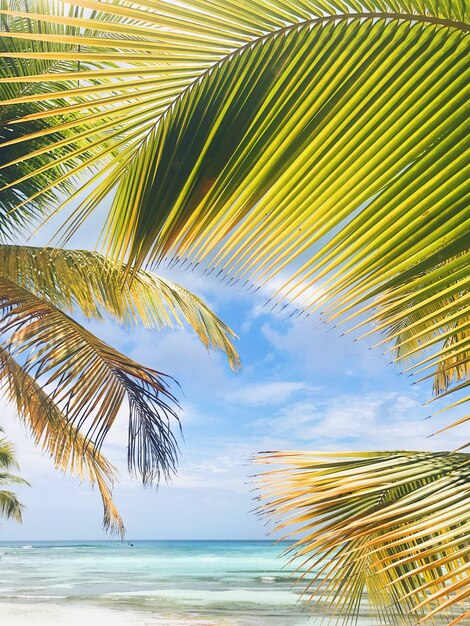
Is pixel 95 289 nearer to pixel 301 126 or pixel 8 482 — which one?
pixel 301 126

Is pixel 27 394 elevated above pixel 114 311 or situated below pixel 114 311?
below

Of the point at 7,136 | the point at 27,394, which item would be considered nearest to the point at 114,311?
the point at 27,394

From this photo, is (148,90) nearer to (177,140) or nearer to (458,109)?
(177,140)

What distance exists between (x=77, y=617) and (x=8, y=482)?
35.0ft

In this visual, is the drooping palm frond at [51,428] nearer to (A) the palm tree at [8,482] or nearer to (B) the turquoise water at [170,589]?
(B) the turquoise water at [170,589]

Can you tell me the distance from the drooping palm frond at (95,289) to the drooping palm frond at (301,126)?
4.68 meters

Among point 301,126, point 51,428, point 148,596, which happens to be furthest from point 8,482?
point 301,126

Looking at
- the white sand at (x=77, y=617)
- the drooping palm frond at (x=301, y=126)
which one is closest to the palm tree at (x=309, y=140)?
the drooping palm frond at (x=301, y=126)

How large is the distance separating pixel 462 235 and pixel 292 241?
0.25 m

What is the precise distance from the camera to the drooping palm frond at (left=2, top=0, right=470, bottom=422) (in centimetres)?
83

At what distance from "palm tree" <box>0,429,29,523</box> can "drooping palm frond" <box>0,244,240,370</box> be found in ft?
50.2

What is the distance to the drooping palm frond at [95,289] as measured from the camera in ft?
21.2

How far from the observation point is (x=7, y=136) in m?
5.77

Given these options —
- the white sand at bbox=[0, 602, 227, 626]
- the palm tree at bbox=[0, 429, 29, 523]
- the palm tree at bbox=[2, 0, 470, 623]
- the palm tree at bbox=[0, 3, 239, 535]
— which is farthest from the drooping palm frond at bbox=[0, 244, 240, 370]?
the palm tree at bbox=[0, 429, 29, 523]
